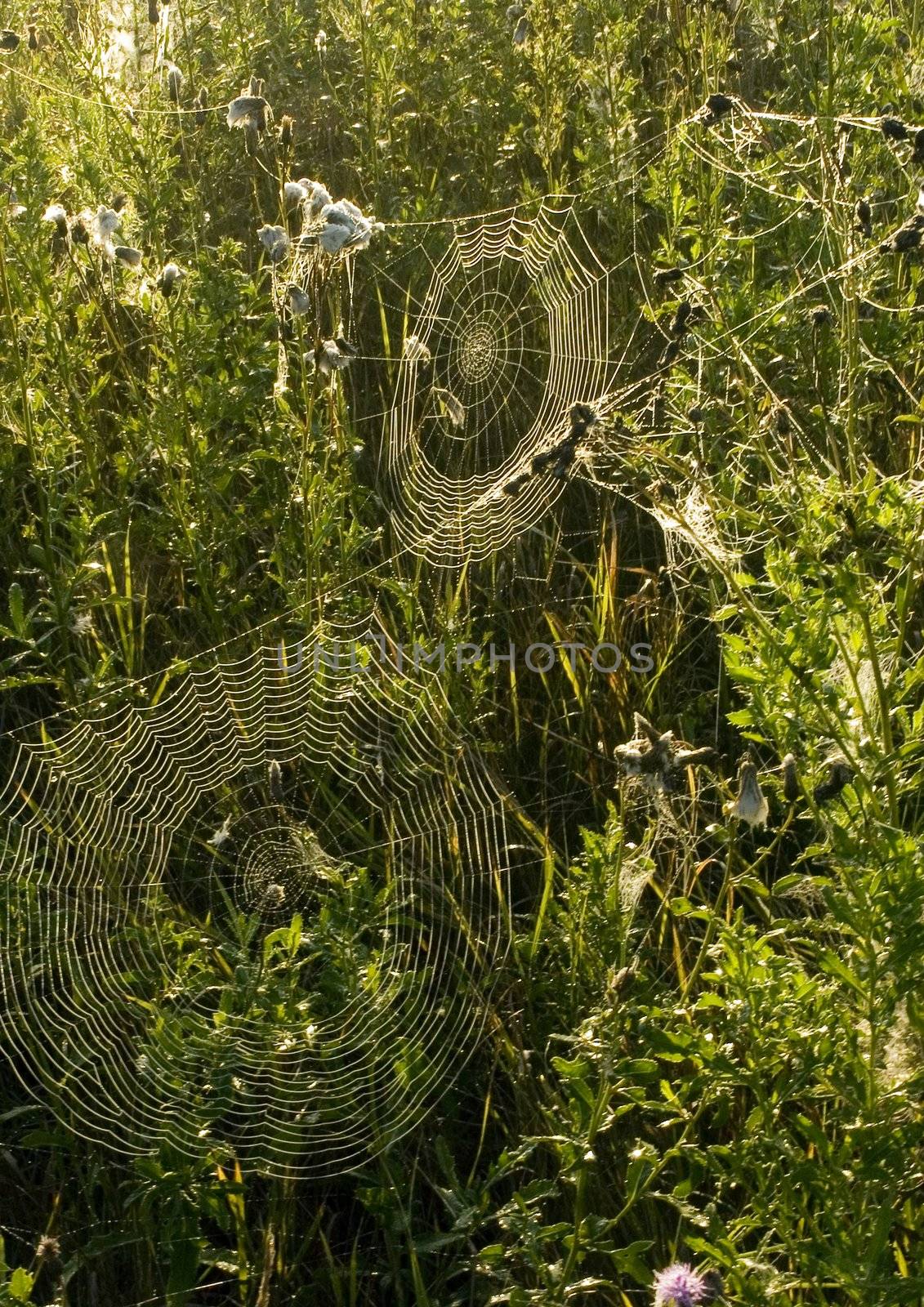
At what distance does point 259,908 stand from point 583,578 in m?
1.19

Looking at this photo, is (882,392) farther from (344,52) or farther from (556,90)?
(344,52)

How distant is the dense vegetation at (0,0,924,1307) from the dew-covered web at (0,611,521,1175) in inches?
3.2

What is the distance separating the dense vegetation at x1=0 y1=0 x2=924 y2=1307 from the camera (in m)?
1.80

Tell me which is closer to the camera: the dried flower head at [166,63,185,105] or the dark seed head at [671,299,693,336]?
the dark seed head at [671,299,693,336]

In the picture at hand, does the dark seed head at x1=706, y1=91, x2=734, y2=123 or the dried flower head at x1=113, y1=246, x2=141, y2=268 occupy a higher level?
the dark seed head at x1=706, y1=91, x2=734, y2=123

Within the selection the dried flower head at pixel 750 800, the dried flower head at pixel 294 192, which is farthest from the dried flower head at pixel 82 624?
the dried flower head at pixel 750 800

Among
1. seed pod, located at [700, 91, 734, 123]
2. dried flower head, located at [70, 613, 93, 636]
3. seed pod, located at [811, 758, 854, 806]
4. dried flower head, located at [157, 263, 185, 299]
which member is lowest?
seed pod, located at [811, 758, 854, 806]

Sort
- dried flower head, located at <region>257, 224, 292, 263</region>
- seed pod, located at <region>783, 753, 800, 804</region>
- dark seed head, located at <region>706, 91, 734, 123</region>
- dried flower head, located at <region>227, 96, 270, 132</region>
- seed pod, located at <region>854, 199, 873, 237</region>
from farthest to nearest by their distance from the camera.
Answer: dried flower head, located at <region>227, 96, 270, 132</region>, dried flower head, located at <region>257, 224, 292, 263</region>, seed pod, located at <region>854, 199, 873, 237</region>, dark seed head, located at <region>706, 91, 734, 123</region>, seed pod, located at <region>783, 753, 800, 804</region>

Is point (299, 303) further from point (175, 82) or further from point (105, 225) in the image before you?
point (175, 82)

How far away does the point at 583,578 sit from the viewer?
340 centimetres

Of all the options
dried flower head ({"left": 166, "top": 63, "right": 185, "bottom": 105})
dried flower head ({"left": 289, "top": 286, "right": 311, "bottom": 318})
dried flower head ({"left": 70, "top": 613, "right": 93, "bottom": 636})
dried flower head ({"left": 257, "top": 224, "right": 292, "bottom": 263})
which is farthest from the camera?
dried flower head ({"left": 166, "top": 63, "right": 185, "bottom": 105})

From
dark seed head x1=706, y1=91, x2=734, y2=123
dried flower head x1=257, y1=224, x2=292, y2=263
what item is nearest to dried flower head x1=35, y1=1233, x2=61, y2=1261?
dark seed head x1=706, y1=91, x2=734, y2=123

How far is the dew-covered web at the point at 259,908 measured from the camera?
2.31 m

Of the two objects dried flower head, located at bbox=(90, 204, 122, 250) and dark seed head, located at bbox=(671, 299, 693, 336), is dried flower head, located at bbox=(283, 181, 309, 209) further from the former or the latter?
dark seed head, located at bbox=(671, 299, 693, 336)
